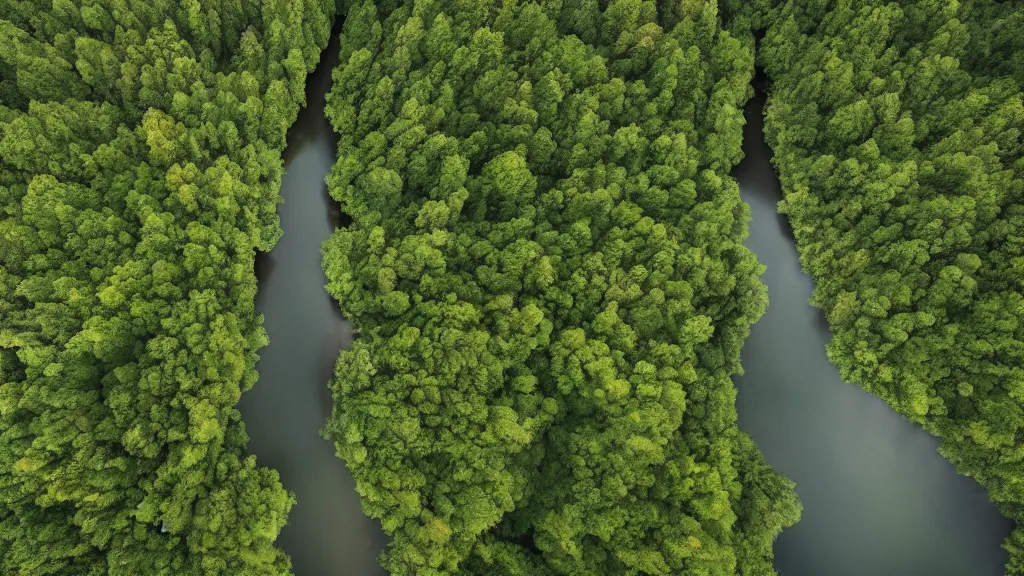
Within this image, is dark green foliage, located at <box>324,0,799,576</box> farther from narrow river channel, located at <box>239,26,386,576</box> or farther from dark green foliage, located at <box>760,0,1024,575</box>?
dark green foliage, located at <box>760,0,1024,575</box>

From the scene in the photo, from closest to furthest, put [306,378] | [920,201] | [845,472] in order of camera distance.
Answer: [920,201] → [306,378] → [845,472]

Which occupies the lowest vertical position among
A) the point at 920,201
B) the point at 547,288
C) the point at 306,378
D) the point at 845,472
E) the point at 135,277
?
the point at 845,472

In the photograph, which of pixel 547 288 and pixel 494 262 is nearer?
pixel 547 288

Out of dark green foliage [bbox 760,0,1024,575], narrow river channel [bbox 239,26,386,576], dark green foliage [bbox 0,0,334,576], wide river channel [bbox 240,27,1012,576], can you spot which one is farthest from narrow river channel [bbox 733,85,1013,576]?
dark green foliage [bbox 0,0,334,576]

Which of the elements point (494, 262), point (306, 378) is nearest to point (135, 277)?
point (306, 378)

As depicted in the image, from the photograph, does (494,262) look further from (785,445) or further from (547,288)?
(785,445)

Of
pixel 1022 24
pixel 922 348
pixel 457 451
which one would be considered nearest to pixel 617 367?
pixel 457 451

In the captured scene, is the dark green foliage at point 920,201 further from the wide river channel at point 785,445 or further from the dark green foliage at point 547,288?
the dark green foliage at point 547,288
